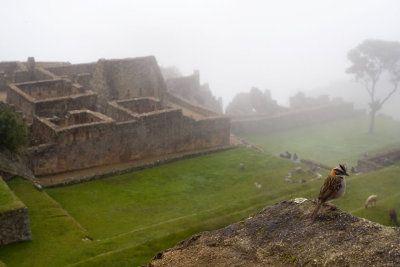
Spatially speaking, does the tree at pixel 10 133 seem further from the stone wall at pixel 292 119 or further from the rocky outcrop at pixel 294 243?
the stone wall at pixel 292 119

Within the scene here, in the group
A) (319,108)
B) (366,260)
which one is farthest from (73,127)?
(319,108)

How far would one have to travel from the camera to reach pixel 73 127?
27578mm

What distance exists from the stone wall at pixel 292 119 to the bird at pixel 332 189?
38968mm

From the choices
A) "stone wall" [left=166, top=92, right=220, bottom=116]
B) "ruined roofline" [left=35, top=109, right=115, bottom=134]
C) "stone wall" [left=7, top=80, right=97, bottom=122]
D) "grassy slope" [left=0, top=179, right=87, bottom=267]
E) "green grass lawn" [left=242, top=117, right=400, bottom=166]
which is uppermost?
"stone wall" [left=7, top=80, right=97, bottom=122]

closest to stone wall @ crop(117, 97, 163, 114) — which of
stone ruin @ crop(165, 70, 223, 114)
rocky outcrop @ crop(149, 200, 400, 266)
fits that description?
stone ruin @ crop(165, 70, 223, 114)

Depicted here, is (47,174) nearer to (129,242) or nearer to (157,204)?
(157,204)

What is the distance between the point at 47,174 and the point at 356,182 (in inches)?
658

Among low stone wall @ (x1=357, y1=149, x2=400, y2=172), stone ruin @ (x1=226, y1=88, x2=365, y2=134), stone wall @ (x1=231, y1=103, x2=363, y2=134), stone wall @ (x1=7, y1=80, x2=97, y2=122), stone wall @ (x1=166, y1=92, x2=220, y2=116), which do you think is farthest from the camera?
stone ruin @ (x1=226, y1=88, x2=365, y2=134)

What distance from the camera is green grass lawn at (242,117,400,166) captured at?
41375mm

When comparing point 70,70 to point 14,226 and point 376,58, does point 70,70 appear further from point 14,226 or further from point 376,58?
point 376,58

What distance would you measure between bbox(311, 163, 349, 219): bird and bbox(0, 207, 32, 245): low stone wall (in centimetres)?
1264

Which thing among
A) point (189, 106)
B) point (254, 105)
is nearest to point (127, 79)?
point (189, 106)

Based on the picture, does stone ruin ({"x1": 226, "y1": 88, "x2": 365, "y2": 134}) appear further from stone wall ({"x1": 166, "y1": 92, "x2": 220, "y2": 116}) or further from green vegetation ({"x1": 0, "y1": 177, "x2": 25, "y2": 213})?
green vegetation ({"x1": 0, "y1": 177, "x2": 25, "y2": 213})

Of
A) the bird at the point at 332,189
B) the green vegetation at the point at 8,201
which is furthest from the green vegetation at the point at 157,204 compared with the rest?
the bird at the point at 332,189
